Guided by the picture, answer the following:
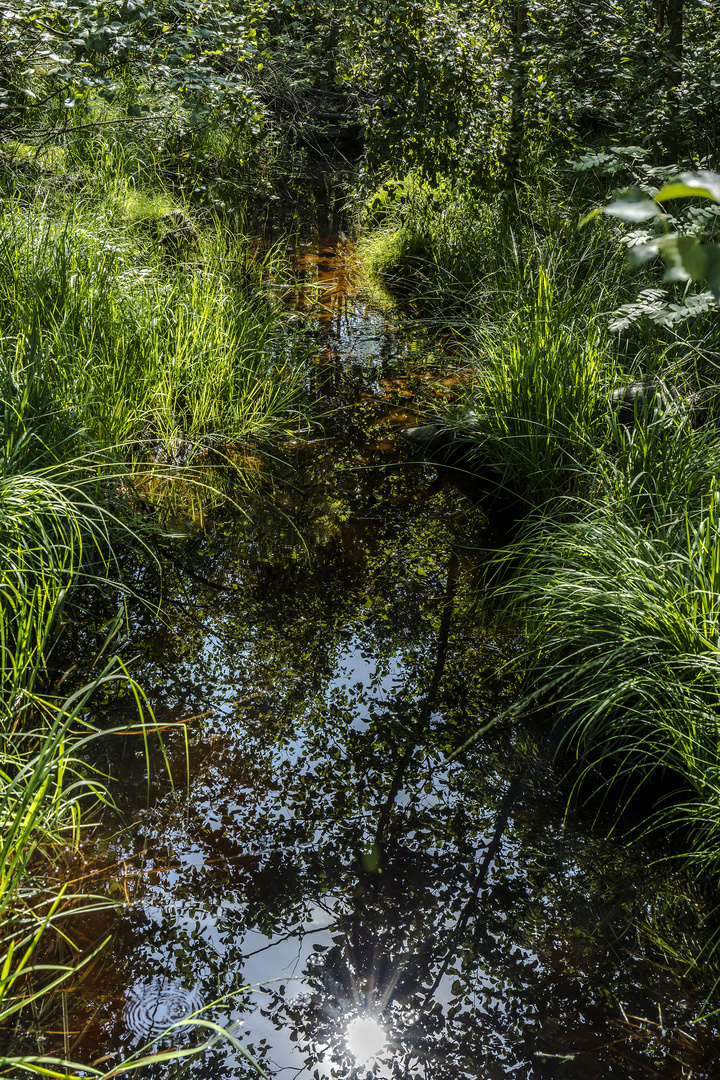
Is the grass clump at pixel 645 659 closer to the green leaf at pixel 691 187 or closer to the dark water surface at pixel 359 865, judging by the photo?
the dark water surface at pixel 359 865

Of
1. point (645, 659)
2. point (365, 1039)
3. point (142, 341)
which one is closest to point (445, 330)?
point (142, 341)

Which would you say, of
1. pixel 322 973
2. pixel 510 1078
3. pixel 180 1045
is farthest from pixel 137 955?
pixel 510 1078

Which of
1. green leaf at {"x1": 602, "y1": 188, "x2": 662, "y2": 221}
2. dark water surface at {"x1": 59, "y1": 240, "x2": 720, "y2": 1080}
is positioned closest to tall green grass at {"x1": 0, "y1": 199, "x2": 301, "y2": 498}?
dark water surface at {"x1": 59, "y1": 240, "x2": 720, "y2": 1080}

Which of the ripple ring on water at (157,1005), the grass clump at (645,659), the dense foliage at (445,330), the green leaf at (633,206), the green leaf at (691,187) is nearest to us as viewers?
the green leaf at (691,187)

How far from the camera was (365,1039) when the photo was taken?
5.08 feet

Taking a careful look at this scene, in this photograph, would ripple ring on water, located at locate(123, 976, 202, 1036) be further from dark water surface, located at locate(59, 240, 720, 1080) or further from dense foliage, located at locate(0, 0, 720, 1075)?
dense foliage, located at locate(0, 0, 720, 1075)

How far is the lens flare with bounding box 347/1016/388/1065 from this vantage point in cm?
152

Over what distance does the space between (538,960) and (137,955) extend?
2.82ft

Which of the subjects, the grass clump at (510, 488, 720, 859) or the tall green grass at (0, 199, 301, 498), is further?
the tall green grass at (0, 199, 301, 498)

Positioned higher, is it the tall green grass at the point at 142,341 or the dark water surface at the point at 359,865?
the tall green grass at the point at 142,341

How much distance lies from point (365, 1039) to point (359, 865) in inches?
15.6

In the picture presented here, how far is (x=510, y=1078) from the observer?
1.48 metres

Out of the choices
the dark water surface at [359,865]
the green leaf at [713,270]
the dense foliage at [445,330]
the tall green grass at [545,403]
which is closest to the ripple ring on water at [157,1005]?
the dark water surface at [359,865]

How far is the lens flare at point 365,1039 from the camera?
1524 mm
